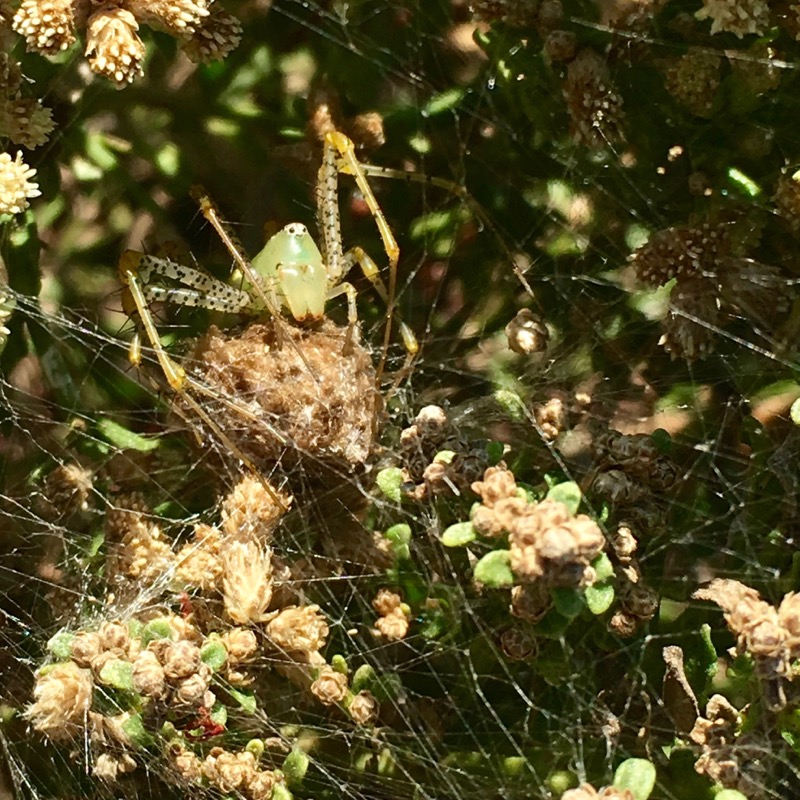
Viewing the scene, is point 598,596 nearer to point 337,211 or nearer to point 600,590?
point 600,590

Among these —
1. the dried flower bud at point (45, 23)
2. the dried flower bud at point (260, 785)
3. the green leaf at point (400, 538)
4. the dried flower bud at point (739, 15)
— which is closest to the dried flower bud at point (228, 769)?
the dried flower bud at point (260, 785)

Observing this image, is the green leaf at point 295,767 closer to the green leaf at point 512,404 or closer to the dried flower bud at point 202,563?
the dried flower bud at point 202,563

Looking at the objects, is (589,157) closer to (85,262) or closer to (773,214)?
(773,214)

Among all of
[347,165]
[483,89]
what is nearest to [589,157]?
[483,89]

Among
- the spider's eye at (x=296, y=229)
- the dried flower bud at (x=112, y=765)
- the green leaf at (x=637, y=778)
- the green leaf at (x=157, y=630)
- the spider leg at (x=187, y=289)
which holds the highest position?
the spider's eye at (x=296, y=229)

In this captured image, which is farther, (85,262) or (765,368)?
(85,262)

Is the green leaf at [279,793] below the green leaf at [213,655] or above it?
below

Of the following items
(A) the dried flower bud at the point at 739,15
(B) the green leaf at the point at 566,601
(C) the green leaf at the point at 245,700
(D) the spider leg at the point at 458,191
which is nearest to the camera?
(B) the green leaf at the point at 566,601
